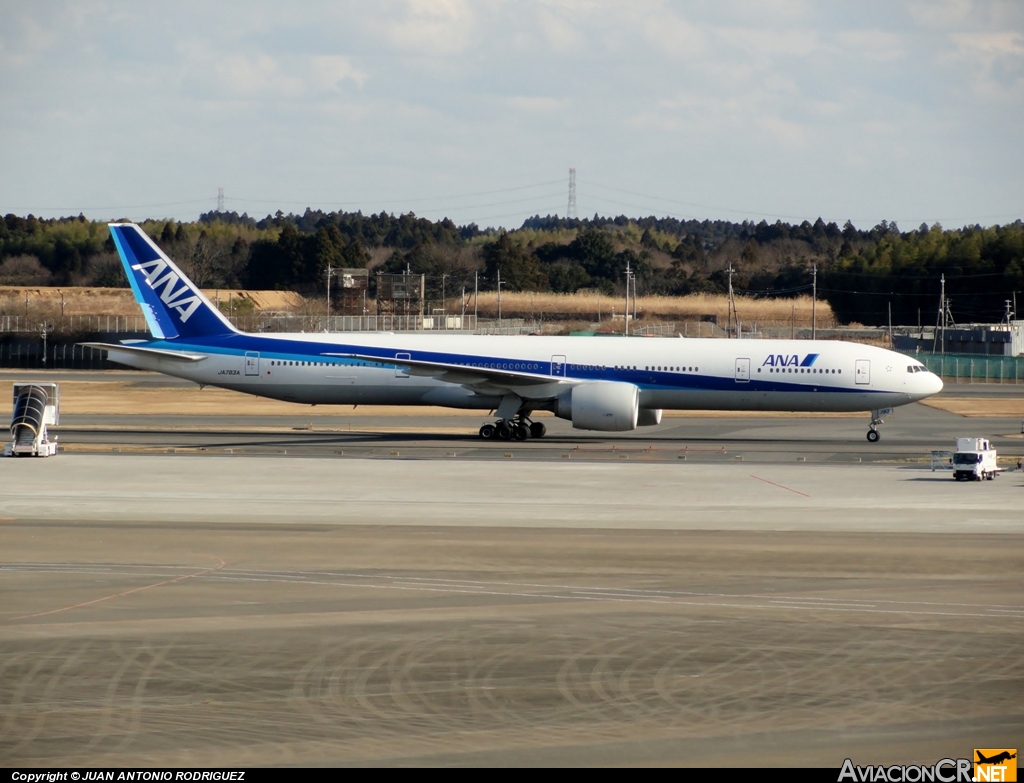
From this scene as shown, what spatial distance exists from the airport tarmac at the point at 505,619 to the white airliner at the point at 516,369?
32.9 feet

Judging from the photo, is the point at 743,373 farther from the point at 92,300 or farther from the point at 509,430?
the point at 92,300

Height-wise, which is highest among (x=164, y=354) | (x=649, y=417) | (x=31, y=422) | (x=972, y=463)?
(x=164, y=354)

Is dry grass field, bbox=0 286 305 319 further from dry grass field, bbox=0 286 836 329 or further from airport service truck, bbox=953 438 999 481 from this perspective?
airport service truck, bbox=953 438 999 481

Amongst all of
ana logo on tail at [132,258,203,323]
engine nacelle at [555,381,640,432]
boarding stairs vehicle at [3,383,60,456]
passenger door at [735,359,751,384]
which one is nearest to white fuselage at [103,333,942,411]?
passenger door at [735,359,751,384]

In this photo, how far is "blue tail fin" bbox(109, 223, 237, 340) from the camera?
155ft

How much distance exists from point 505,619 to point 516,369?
91.0 ft

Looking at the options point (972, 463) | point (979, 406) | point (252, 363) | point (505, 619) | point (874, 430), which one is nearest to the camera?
point (505, 619)

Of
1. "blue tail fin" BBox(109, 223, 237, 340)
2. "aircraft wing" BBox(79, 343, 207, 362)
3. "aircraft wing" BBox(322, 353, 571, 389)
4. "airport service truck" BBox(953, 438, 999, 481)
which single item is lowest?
"airport service truck" BBox(953, 438, 999, 481)

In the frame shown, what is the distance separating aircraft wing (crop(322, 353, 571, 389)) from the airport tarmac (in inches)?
394

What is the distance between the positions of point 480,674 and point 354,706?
6.05 feet

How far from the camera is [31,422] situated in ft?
125

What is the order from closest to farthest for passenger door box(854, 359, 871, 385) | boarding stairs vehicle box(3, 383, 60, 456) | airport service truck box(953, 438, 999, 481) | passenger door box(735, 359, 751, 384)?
airport service truck box(953, 438, 999, 481) → boarding stairs vehicle box(3, 383, 60, 456) → passenger door box(735, 359, 751, 384) → passenger door box(854, 359, 871, 385)

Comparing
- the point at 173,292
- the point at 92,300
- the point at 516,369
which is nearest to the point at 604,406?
the point at 516,369

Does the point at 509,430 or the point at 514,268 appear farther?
the point at 514,268
